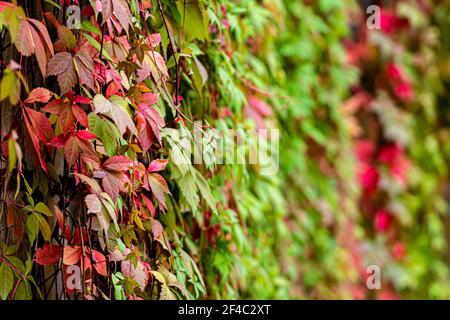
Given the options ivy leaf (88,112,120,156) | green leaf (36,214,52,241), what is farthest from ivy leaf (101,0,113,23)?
green leaf (36,214,52,241)

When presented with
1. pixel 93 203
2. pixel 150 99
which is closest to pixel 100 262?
pixel 93 203

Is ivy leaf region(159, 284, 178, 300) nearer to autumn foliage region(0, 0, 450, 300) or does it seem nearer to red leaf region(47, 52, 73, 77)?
autumn foliage region(0, 0, 450, 300)

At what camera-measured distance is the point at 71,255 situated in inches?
56.7

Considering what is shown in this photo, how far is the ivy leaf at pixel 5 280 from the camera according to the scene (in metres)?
1.36

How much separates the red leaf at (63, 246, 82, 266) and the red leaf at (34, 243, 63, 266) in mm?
36

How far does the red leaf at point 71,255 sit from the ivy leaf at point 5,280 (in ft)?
0.37

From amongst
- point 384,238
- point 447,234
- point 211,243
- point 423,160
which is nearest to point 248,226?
point 211,243

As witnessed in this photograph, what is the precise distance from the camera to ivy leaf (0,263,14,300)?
136 cm

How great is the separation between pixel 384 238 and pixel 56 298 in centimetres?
256

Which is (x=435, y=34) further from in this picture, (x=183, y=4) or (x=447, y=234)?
(x=183, y=4)

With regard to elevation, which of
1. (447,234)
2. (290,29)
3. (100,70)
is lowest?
(447,234)

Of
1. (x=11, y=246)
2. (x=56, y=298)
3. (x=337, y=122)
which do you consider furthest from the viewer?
(x=337, y=122)

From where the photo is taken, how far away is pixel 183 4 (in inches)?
64.8

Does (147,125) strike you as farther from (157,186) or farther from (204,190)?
(204,190)
